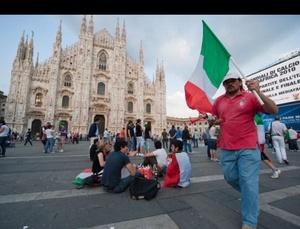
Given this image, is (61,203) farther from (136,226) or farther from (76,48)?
(76,48)

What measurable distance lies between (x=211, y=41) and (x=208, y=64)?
411 mm

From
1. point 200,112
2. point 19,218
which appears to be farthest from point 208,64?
point 19,218

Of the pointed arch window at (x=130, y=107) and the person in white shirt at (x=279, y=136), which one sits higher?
the pointed arch window at (x=130, y=107)

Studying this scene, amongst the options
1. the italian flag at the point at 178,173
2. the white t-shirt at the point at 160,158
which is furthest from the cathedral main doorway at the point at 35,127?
the italian flag at the point at 178,173

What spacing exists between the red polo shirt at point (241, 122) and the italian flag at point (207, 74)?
95cm

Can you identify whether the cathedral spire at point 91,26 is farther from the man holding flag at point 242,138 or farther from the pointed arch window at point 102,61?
the man holding flag at point 242,138

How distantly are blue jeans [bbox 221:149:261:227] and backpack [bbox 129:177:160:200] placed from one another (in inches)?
51.7

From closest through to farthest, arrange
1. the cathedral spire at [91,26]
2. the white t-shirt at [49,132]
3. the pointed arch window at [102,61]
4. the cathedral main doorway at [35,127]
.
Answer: the white t-shirt at [49,132] → the cathedral main doorway at [35,127] → the cathedral spire at [91,26] → the pointed arch window at [102,61]

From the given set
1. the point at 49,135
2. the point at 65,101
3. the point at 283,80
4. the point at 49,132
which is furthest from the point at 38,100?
the point at 283,80

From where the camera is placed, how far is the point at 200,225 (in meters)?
2.02

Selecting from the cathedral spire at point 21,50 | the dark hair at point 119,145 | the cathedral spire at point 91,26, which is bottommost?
the dark hair at point 119,145

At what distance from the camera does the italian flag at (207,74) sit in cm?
305

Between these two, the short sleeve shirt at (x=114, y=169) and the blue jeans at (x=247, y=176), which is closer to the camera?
the blue jeans at (x=247, y=176)
